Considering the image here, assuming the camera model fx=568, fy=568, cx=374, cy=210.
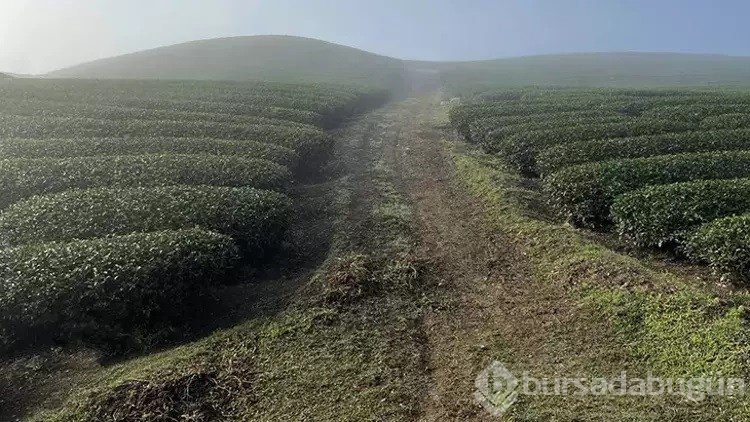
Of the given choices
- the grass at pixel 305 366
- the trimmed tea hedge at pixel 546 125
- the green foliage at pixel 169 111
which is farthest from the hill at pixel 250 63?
the grass at pixel 305 366

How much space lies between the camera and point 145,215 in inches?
738

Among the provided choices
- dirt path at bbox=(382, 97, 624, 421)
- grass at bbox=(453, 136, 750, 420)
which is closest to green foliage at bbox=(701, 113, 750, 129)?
dirt path at bbox=(382, 97, 624, 421)

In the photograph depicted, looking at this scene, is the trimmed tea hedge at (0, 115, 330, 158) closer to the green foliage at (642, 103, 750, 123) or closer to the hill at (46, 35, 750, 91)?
the green foliage at (642, 103, 750, 123)

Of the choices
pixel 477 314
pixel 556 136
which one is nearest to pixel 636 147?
pixel 556 136

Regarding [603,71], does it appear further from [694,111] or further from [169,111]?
[169,111]

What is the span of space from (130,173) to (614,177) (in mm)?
19136

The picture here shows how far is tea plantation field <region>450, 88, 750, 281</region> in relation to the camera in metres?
15.8

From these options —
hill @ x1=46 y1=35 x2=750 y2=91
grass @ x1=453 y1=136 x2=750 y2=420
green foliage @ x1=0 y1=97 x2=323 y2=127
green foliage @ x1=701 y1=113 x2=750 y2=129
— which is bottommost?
grass @ x1=453 y1=136 x2=750 y2=420

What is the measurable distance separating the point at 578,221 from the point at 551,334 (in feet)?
27.0

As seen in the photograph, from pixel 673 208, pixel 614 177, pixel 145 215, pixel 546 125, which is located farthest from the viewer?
pixel 546 125

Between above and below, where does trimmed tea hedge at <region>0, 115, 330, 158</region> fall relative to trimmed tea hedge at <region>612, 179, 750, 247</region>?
above

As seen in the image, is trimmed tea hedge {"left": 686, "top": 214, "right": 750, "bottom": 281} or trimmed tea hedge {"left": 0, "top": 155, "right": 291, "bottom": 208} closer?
trimmed tea hedge {"left": 686, "top": 214, "right": 750, "bottom": 281}

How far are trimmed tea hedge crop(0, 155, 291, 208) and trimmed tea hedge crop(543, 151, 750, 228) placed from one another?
11.8 meters

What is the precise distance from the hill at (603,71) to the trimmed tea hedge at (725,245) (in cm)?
7201
